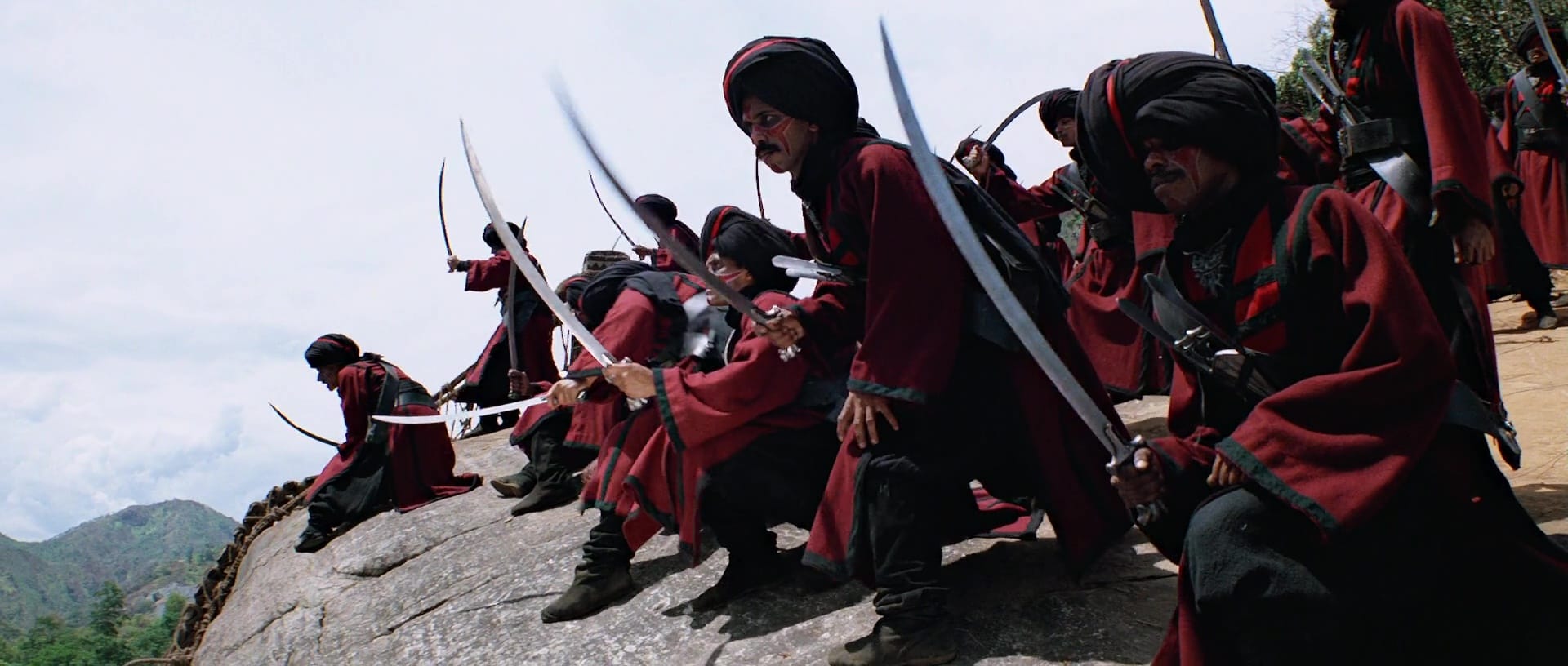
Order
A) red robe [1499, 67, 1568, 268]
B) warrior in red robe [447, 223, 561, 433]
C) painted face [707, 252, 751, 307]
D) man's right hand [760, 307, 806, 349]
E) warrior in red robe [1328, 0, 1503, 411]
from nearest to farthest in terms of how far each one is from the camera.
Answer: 1. warrior in red robe [1328, 0, 1503, 411]
2. man's right hand [760, 307, 806, 349]
3. painted face [707, 252, 751, 307]
4. red robe [1499, 67, 1568, 268]
5. warrior in red robe [447, 223, 561, 433]

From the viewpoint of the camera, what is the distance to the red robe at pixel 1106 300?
5.05 m

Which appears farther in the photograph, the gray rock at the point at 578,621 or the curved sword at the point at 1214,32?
the curved sword at the point at 1214,32

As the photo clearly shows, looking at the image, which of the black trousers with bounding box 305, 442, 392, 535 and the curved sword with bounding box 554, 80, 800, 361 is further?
the black trousers with bounding box 305, 442, 392, 535

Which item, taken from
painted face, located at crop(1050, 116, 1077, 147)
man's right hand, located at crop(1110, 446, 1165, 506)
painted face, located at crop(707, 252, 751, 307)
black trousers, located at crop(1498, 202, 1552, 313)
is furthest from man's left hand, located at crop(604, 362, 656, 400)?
black trousers, located at crop(1498, 202, 1552, 313)

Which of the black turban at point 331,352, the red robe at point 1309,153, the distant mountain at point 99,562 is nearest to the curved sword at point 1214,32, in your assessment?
the red robe at point 1309,153

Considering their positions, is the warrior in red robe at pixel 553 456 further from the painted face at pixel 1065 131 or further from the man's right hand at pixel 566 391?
the painted face at pixel 1065 131

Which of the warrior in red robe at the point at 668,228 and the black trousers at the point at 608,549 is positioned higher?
the warrior in red robe at the point at 668,228

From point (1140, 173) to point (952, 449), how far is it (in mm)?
951

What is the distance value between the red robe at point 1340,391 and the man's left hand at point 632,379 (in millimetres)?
1897

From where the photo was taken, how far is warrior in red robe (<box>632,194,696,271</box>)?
18.7 ft

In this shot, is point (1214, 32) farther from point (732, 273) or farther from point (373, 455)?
point (373, 455)

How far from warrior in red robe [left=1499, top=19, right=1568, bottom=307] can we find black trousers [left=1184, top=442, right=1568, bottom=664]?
237 inches

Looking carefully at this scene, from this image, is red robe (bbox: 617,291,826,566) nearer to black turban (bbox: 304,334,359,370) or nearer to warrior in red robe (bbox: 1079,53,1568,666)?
warrior in red robe (bbox: 1079,53,1568,666)

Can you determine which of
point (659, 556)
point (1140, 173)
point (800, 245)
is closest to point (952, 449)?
point (1140, 173)
